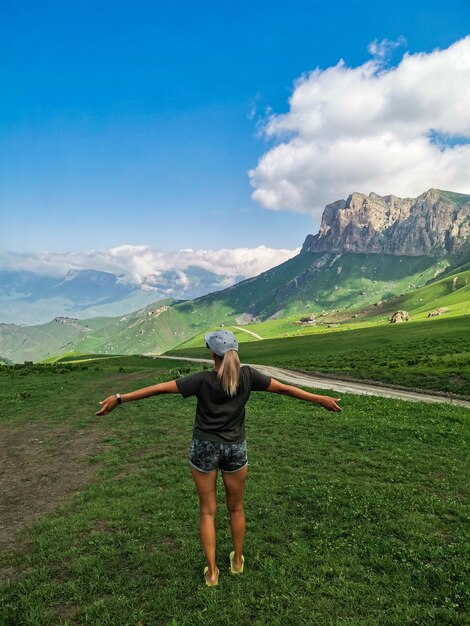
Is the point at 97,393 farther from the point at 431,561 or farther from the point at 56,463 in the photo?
the point at 431,561

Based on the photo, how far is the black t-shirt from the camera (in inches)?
313

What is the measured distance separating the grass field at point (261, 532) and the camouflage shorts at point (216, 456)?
112 inches

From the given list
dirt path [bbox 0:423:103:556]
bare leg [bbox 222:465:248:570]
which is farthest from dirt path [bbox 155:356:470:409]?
bare leg [bbox 222:465:248:570]

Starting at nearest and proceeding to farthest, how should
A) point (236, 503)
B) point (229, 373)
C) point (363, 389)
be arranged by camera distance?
point (229, 373) < point (236, 503) < point (363, 389)

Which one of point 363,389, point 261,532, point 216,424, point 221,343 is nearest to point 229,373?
point 221,343

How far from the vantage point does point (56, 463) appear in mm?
19047

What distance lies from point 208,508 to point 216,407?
7.72ft

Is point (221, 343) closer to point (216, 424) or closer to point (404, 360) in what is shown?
point (216, 424)

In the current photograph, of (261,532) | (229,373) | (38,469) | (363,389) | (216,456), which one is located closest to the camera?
(229,373)

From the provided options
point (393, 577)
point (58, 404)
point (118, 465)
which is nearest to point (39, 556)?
point (118, 465)

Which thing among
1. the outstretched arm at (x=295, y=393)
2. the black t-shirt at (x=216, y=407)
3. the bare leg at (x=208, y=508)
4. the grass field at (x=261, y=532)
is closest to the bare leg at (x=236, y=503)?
the bare leg at (x=208, y=508)

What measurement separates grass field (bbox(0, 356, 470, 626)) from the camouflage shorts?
2.85 m

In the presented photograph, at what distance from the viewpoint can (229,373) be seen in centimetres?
781

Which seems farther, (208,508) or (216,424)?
(208,508)
